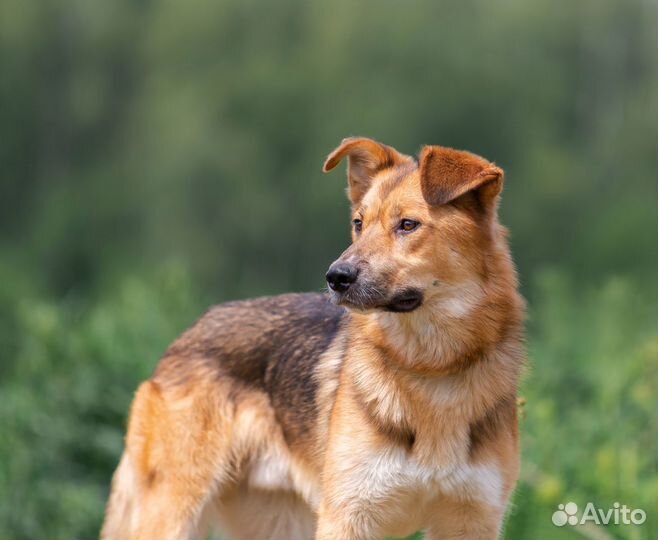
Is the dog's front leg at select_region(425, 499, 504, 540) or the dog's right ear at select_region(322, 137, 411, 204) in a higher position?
the dog's right ear at select_region(322, 137, 411, 204)

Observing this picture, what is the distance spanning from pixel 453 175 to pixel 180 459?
97.0 inches

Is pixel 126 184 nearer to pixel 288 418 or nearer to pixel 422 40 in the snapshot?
pixel 422 40

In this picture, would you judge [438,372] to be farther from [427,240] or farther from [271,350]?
[271,350]

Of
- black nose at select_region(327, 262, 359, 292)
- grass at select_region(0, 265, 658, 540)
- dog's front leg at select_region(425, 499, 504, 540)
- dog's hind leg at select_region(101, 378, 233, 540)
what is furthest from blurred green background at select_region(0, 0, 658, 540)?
black nose at select_region(327, 262, 359, 292)

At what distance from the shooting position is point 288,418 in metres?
7.07

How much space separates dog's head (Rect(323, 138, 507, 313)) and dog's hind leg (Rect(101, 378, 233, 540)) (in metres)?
1.66

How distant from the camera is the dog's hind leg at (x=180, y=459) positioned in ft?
23.4

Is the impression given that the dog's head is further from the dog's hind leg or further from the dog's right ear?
the dog's hind leg

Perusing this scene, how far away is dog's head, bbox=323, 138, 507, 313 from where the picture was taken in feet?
19.3

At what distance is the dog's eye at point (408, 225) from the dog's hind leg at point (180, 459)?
71.2 inches

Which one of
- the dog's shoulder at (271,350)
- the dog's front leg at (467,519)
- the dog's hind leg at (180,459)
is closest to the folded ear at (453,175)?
the dog's shoulder at (271,350)

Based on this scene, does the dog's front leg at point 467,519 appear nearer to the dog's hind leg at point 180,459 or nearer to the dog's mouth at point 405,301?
the dog's mouth at point 405,301

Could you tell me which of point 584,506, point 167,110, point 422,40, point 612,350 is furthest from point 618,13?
point 584,506

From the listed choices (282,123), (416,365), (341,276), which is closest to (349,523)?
(416,365)
